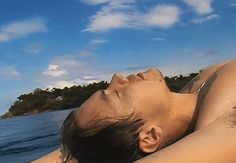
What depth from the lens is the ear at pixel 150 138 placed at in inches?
129

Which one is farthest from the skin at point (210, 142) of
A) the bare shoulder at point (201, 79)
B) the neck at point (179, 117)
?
the bare shoulder at point (201, 79)

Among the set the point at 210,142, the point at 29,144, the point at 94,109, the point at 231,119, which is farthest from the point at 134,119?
the point at 29,144

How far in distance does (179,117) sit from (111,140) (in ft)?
1.70

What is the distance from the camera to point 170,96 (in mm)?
3484

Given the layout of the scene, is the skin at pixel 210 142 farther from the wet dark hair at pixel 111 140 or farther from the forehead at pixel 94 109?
the forehead at pixel 94 109

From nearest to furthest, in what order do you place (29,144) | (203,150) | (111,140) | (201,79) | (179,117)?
1. (203,150)
2. (111,140)
3. (179,117)
4. (201,79)
5. (29,144)

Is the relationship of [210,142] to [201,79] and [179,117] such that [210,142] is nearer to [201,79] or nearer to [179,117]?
[179,117]

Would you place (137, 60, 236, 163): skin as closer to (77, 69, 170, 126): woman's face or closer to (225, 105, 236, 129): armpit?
(225, 105, 236, 129): armpit

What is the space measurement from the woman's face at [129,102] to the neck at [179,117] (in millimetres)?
66

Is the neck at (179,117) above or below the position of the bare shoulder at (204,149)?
above

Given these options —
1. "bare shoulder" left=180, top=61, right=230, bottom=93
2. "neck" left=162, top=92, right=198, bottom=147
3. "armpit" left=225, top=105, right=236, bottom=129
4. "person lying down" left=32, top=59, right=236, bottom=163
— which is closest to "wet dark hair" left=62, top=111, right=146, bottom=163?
"person lying down" left=32, top=59, right=236, bottom=163

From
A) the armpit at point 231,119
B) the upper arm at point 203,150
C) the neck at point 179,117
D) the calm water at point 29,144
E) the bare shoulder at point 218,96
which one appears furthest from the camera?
the calm water at point 29,144

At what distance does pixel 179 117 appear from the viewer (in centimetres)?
348

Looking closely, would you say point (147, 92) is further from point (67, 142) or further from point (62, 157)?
point (62, 157)
